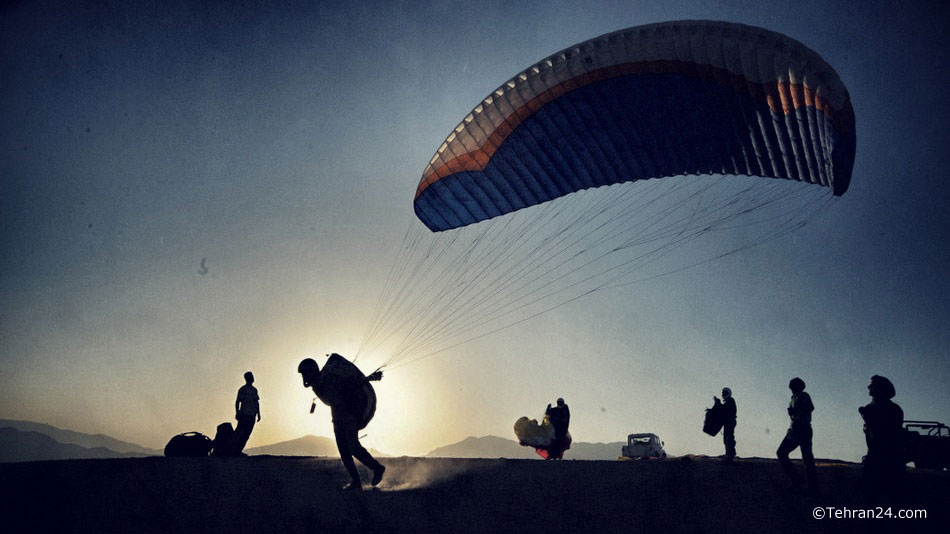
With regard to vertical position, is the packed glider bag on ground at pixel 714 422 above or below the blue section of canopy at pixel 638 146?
below

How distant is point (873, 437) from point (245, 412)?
440 inches

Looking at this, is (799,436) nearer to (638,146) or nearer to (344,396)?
(344,396)

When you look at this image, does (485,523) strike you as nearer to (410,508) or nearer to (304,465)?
(410,508)

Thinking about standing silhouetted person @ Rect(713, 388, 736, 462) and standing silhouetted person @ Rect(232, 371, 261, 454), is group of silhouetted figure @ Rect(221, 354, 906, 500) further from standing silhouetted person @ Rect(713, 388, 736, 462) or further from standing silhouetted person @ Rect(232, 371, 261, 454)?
standing silhouetted person @ Rect(232, 371, 261, 454)

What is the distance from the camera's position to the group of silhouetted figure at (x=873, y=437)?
7293 millimetres

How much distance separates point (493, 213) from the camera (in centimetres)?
1425

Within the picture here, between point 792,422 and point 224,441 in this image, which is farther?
point 224,441

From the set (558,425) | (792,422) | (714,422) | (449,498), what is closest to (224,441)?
(449,498)

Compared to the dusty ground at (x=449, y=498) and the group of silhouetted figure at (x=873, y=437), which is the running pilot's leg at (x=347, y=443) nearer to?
the dusty ground at (x=449, y=498)

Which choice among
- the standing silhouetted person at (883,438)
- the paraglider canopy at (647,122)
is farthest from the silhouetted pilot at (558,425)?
the standing silhouetted person at (883,438)

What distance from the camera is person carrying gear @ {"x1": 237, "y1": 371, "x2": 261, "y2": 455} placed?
12086 mm

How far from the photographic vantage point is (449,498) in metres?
7.60

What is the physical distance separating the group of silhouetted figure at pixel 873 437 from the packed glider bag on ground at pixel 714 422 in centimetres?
294

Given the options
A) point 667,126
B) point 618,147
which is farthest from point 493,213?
point 667,126
